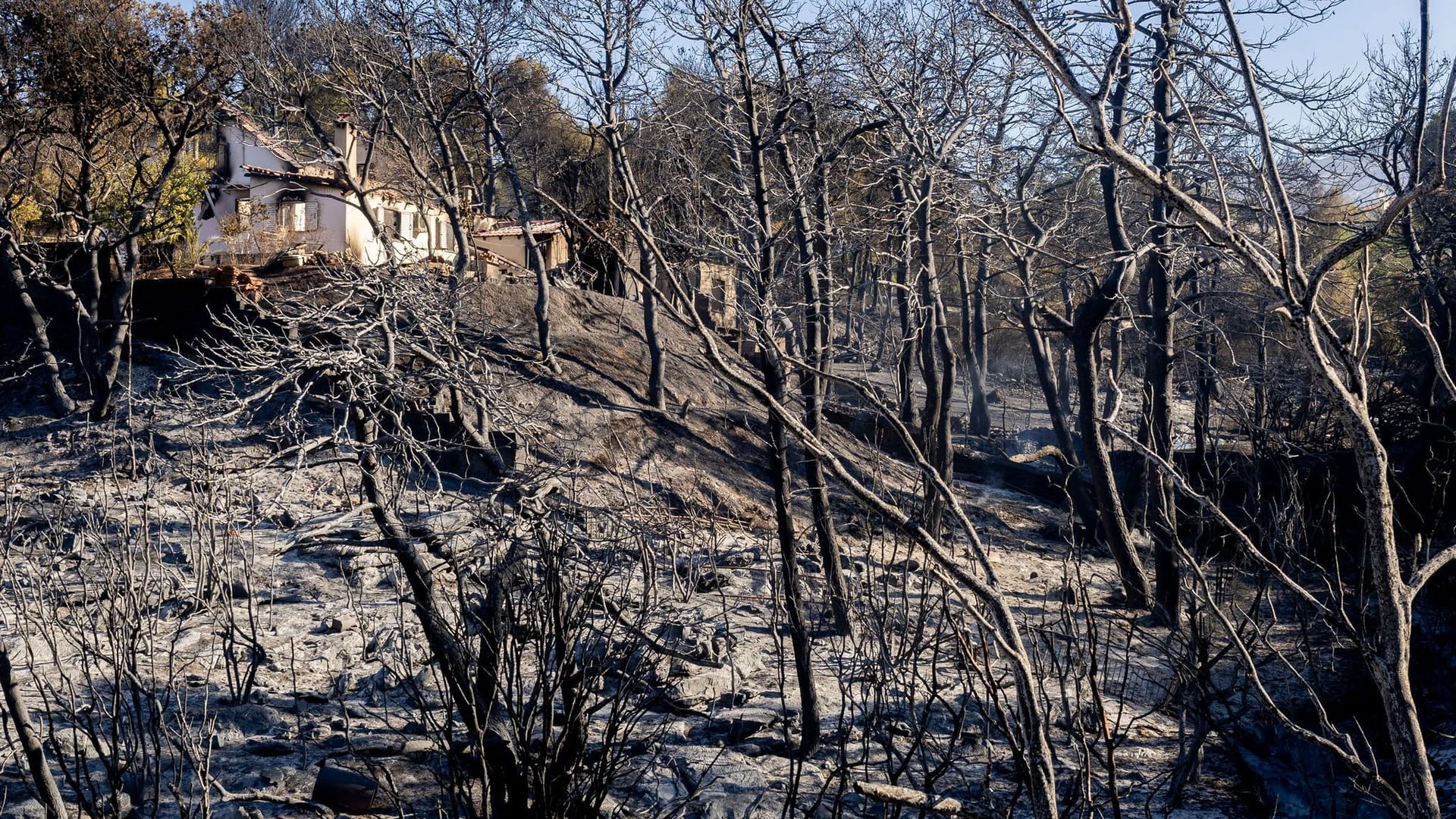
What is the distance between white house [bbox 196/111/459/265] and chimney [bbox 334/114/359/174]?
3 cm

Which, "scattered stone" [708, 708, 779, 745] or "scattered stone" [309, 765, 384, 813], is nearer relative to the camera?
"scattered stone" [309, 765, 384, 813]

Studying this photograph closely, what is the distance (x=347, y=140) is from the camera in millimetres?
22922

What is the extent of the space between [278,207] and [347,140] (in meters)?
3.46

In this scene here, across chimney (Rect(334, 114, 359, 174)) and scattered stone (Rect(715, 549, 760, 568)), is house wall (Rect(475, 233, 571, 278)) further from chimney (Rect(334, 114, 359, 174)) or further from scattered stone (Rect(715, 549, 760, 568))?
scattered stone (Rect(715, 549, 760, 568))

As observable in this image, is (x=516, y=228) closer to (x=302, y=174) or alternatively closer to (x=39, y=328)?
(x=302, y=174)

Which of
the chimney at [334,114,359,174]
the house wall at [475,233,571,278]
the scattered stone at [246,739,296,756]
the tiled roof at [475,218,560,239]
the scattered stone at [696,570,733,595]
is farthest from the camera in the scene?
the house wall at [475,233,571,278]

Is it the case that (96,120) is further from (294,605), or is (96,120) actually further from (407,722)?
(407,722)

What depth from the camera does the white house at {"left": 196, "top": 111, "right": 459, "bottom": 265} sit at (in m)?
23.0

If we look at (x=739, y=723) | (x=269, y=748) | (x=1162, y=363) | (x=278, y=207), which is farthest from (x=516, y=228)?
(x=269, y=748)

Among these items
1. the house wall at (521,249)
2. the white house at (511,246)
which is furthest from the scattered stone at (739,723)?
the house wall at (521,249)

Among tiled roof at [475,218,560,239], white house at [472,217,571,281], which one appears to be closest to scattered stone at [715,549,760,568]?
white house at [472,217,571,281]

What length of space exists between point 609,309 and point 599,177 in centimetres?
471

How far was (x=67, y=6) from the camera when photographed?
1712cm

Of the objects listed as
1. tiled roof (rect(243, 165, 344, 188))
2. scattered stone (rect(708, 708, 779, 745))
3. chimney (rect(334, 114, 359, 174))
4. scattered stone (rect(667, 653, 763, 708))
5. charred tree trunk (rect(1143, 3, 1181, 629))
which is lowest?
scattered stone (rect(708, 708, 779, 745))
